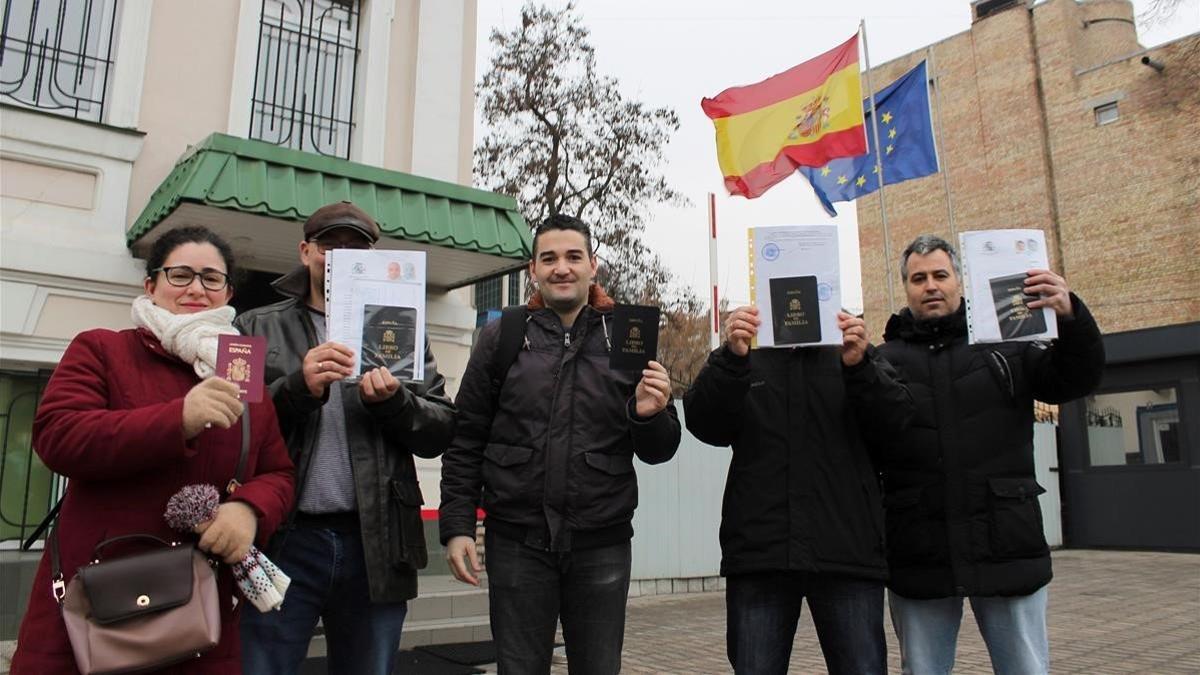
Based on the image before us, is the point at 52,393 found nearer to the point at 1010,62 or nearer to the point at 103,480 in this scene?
the point at 103,480

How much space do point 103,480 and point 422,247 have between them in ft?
15.5

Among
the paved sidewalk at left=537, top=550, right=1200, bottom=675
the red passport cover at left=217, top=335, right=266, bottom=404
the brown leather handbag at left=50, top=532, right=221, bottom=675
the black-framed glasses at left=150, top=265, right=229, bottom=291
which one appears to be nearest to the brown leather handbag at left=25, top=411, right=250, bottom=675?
the brown leather handbag at left=50, top=532, right=221, bottom=675

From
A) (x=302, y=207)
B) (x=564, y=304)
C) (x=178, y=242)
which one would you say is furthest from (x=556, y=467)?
(x=302, y=207)

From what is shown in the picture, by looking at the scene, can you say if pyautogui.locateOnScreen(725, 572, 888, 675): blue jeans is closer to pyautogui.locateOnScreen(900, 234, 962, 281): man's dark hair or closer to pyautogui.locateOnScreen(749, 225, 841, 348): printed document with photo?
pyautogui.locateOnScreen(749, 225, 841, 348): printed document with photo

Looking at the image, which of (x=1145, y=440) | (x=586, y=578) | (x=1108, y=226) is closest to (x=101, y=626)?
(x=586, y=578)

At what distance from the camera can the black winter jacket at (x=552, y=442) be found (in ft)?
9.41

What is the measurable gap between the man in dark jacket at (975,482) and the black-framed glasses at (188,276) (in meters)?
2.39

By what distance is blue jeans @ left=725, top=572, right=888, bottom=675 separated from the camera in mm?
2791

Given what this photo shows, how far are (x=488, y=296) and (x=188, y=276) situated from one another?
8.54 m

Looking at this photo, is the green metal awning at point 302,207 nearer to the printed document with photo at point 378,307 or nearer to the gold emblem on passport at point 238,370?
the printed document with photo at point 378,307

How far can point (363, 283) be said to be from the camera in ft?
8.89

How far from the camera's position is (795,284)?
9.34 ft

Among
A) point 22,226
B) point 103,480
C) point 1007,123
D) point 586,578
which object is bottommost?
→ point 586,578

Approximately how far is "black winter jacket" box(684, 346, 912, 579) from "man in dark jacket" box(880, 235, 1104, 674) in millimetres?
184
